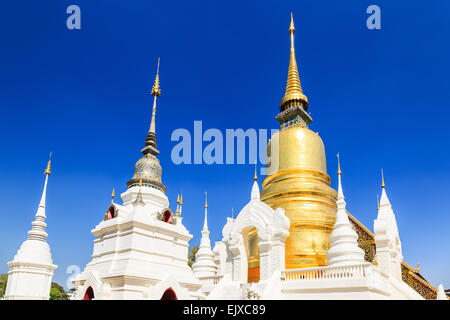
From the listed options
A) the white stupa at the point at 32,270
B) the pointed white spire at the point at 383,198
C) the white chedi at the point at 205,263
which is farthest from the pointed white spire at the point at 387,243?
the white stupa at the point at 32,270

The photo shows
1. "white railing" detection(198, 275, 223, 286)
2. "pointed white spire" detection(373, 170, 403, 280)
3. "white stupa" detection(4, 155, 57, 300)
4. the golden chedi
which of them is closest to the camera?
"pointed white spire" detection(373, 170, 403, 280)

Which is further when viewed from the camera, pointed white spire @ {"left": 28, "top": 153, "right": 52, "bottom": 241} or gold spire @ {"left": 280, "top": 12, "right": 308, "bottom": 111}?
gold spire @ {"left": 280, "top": 12, "right": 308, "bottom": 111}

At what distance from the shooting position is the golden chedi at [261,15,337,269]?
1552cm

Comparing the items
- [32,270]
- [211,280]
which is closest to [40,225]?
[32,270]

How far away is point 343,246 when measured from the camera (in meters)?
12.9

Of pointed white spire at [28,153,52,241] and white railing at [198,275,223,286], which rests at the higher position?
pointed white spire at [28,153,52,241]

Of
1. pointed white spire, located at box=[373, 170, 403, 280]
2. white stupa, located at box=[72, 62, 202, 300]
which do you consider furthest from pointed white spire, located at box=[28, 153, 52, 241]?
pointed white spire, located at box=[373, 170, 403, 280]

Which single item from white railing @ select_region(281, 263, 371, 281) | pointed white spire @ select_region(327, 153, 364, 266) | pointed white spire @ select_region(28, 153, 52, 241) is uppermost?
pointed white spire @ select_region(28, 153, 52, 241)

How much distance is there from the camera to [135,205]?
14508 mm

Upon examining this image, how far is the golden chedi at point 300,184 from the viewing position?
1552 cm

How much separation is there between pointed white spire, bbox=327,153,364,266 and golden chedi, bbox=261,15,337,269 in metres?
2.20

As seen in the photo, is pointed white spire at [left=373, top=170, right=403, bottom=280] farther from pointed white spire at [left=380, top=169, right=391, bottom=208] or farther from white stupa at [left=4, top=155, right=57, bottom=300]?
Result: white stupa at [left=4, top=155, right=57, bottom=300]

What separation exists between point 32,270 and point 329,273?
1235cm

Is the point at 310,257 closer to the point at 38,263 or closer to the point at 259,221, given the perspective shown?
the point at 259,221
